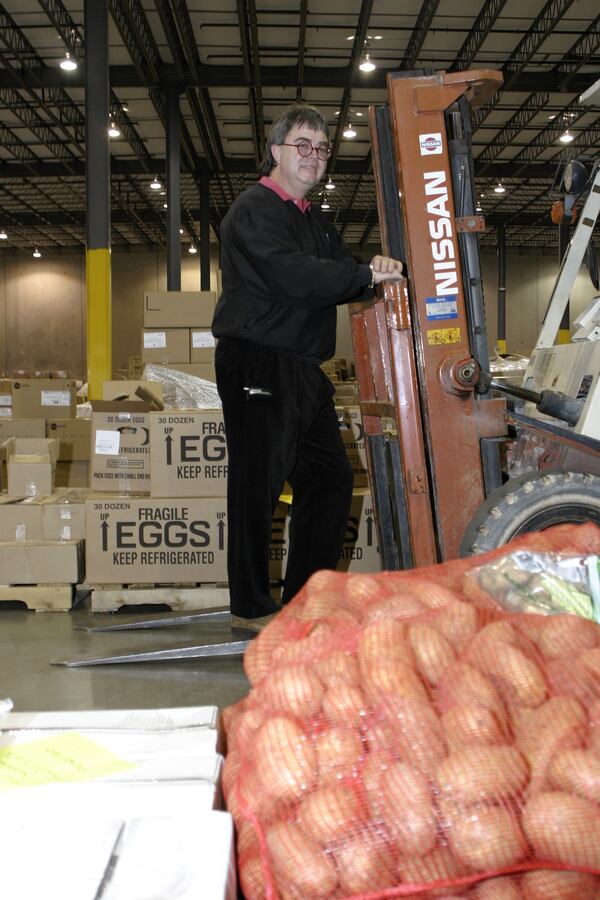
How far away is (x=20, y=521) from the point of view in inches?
225

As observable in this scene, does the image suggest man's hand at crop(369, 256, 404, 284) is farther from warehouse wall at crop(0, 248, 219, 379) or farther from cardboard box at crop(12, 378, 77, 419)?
warehouse wall at crop(0, 248, 219, 379)

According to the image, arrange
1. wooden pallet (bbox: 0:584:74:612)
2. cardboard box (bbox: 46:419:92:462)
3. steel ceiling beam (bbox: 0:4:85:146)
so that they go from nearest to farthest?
wooden pallet (bbox: 0:584:74:612), cardboard box (bbox: 46:419:92:462), steel ceiling beam (bbox: 0:4:85:146)

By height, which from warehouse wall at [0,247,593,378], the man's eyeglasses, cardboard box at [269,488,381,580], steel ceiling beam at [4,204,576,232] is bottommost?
cardboard box at [269,488,381,580]

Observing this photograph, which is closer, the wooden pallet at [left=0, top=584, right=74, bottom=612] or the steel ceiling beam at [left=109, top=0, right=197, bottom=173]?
the wooden pallet at [left=0, top=584, right=74, bottom=612]

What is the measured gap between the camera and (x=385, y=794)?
1382mm

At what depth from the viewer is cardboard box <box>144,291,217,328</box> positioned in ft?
28.2

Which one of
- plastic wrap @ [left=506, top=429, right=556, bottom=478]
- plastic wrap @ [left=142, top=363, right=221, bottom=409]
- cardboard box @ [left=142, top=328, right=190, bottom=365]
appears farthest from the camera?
cardboard box @ [left=142, top=328, right=190, bottom=365]

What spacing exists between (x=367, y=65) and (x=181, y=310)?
8294mm

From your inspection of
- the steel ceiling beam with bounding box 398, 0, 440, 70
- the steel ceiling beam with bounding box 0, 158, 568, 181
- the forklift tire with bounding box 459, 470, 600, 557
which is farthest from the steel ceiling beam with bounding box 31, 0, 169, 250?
the forklift tire with bounding box 459, 470, 600, 557

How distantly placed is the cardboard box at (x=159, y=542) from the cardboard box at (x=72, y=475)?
86.4 inches

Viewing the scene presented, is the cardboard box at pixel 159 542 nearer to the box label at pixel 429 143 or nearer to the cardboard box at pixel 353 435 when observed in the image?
the cardboard box at pixel 353 435

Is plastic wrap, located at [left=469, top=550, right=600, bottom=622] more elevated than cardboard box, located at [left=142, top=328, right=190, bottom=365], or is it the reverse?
cardboard box, located at [left=142, top=328, right=190, bottom=365]

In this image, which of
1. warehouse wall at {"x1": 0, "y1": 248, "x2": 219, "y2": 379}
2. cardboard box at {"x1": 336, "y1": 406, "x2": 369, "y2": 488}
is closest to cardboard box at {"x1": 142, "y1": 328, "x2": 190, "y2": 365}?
cardboard box at {"x1": 336, "y1": 406, "x2": 369, "y2": 488}

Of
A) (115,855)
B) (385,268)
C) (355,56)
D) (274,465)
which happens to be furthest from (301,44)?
(115,855)
